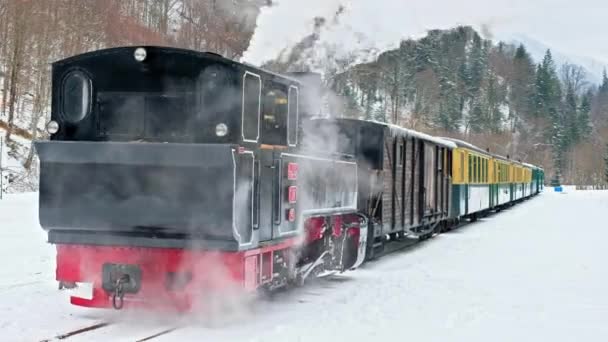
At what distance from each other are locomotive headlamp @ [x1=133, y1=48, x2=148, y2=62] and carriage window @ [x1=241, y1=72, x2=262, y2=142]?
3.28 feet

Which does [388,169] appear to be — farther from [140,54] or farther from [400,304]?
[140,54]

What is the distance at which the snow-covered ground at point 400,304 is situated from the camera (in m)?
6.97

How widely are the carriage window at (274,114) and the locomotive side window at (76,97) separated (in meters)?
1.77

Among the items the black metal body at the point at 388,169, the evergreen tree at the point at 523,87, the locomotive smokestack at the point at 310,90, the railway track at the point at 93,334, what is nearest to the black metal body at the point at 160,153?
the railway track at the point at 93,334

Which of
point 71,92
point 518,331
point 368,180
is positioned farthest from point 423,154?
point 71,92

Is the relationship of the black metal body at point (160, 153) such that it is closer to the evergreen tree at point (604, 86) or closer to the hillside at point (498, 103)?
the hillside at point (498, 103)

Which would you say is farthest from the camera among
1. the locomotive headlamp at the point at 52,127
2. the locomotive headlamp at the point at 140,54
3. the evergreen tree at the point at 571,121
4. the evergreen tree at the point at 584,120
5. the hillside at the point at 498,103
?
the evergreen tree at the point at 584,120

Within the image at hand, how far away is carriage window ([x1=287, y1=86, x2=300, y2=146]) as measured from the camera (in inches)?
304

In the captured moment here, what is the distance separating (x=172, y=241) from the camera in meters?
6.74

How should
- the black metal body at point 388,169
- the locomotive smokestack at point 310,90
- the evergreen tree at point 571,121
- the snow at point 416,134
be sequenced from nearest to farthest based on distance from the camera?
the locomotive smokestack at point 310,90 → the black metal body at point 388,169 → the snow at point 416,134 → the evergreen tree at point 571,121

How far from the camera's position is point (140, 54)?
22.7 ft

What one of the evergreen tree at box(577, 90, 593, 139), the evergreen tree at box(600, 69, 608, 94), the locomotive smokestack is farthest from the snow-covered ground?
the evergreen tree at box(600, 69, 608, 94)

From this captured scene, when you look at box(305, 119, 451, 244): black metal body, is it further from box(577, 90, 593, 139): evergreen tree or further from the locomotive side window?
box(577, 90, 593, 139): evergreen tree

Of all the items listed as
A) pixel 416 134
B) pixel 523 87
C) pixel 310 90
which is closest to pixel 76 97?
pixel 310 90
